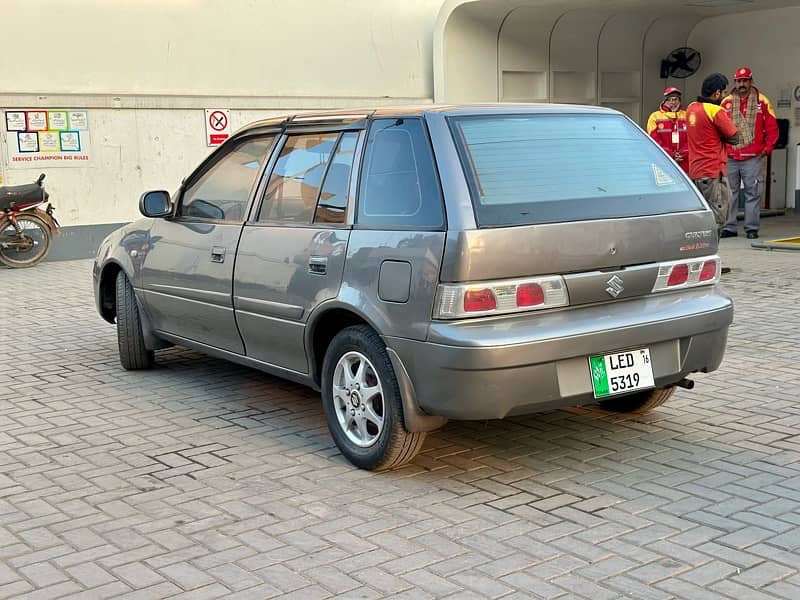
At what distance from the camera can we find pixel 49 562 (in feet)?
13.5

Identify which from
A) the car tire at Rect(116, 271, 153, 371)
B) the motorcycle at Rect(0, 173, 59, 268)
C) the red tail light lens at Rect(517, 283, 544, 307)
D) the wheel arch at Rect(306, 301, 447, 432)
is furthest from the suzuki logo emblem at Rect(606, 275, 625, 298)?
the motorcycle at Rect(0, 173, 59, 268)

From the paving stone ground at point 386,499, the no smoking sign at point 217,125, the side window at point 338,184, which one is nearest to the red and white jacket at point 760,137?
the no smoking sign at point 217,125

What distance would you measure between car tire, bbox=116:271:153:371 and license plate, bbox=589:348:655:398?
3.56 m

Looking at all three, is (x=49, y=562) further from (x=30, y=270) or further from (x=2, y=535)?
(x=30, y=270)

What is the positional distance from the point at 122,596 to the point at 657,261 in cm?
287

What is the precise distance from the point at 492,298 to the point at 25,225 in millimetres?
10014

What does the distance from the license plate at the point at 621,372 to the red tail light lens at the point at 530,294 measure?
39 cm

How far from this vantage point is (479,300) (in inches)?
179

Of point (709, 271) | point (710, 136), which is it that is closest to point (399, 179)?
point (709, 271)

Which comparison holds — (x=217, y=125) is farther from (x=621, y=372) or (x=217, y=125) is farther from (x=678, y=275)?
(x=621, y=372)

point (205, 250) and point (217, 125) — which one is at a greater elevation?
point (217, 125)

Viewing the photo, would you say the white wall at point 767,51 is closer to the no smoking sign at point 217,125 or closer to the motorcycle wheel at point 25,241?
the no smoking sign at point 217,125

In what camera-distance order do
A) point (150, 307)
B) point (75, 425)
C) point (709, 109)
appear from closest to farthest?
point (75, 425)
point (150, 307)
point (709, 109)

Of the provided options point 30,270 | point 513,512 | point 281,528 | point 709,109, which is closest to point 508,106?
point 513,512
